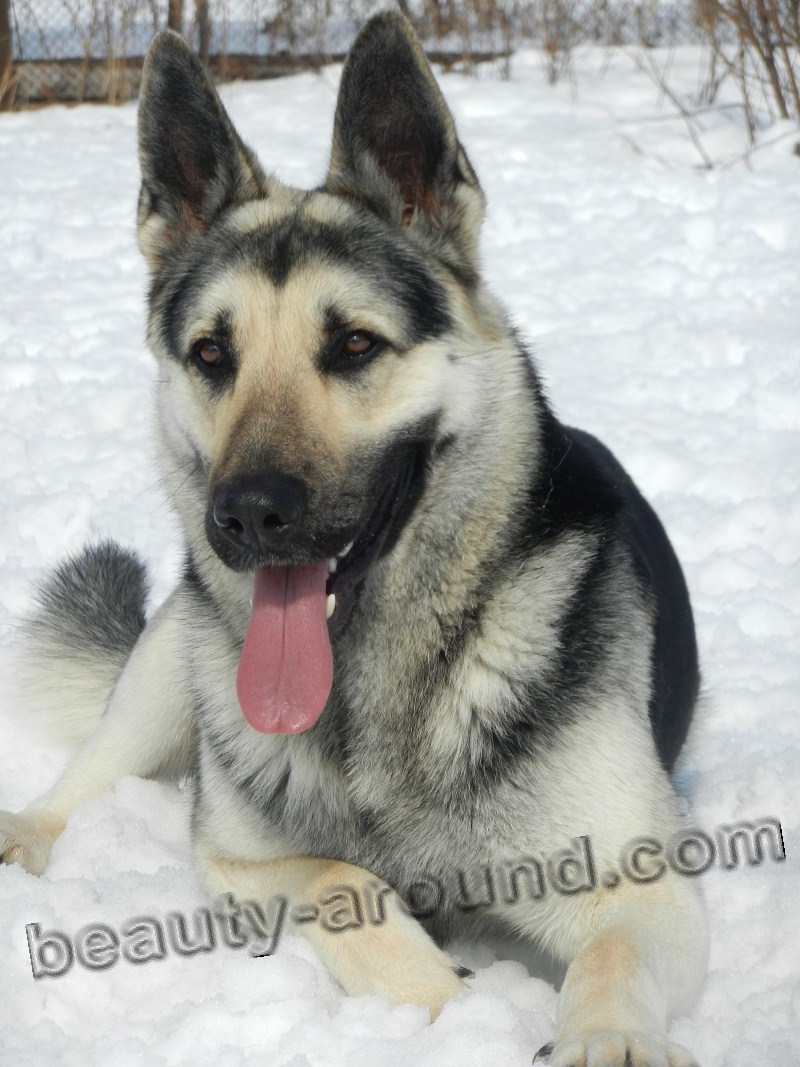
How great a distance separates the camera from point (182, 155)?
275 centimetres

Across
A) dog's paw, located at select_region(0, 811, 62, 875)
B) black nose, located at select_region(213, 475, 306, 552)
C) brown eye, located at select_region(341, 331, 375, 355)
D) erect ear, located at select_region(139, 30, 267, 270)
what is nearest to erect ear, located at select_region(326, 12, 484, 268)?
erect ear, located at select_region(139, 30, 267, 270)

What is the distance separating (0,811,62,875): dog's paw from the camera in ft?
9.11

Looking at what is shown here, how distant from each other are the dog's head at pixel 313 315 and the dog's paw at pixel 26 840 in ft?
2.92

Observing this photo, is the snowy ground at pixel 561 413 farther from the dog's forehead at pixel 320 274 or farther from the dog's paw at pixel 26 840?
the dog's forehead at pixel 320 274

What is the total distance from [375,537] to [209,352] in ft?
1.84

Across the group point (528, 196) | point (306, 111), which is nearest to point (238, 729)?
point (528, 196)

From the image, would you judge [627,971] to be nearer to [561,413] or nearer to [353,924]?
[353,924]

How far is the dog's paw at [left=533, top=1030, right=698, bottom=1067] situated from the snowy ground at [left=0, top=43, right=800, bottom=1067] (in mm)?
142

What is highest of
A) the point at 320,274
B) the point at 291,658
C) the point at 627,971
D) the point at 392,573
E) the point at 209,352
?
the point at 320,274

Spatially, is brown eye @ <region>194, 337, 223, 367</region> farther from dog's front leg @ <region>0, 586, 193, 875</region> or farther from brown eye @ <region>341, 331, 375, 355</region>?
dog's front leg @ <region>0, 586, 193, 875</region>

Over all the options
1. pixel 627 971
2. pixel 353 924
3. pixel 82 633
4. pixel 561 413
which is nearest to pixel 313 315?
pixel 353 924

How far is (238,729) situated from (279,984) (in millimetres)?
611

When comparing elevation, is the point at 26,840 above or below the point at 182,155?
below

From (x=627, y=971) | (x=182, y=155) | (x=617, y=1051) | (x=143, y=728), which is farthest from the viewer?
(x=143, y=728)
